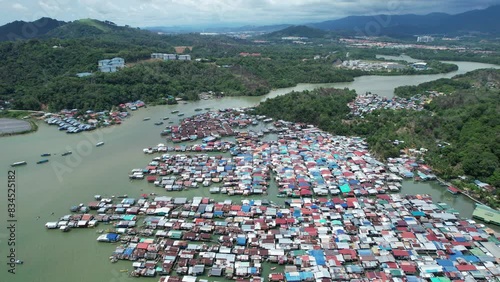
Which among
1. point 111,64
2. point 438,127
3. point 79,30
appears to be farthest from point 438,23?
point 111,64

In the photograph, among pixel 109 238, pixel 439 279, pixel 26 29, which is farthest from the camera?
pixel 26 29

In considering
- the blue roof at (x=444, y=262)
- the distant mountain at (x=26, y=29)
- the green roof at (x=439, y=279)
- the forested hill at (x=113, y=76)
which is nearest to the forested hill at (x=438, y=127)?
the blue roof at (x=444, y=262)

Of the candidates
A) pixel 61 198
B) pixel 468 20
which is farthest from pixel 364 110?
pixel 468 20

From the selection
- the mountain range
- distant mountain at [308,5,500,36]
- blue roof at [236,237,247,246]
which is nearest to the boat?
blue roof at [236,237,247,246]

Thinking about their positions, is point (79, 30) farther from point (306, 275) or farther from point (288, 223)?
point (306, 275)

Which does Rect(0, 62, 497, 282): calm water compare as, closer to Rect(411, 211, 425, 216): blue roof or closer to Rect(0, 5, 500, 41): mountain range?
Rect(411, 211, 425, 216): blue roof

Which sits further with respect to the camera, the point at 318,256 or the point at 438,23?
the point at 438,23

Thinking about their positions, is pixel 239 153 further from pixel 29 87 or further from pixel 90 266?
pixel 29 87
